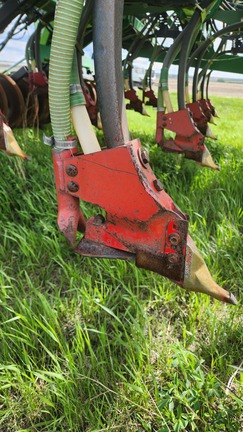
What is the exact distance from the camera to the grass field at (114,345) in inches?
33.8

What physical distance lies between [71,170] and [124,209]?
14 centimetres

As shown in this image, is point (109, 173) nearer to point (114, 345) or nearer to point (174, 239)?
point (174, 239)

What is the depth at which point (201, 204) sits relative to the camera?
193cm

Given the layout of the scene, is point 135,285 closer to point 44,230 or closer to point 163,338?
point 163,338

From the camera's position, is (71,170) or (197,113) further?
(197,113)

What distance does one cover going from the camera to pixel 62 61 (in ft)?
2.61

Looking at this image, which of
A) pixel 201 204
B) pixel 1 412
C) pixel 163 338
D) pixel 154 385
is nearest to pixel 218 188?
pixel 201 204

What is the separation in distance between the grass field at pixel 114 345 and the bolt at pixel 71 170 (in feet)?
1.29

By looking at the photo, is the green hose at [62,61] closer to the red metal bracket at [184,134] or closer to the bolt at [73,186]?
the bolt at [73,186]

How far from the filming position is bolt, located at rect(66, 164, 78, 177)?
83 cm

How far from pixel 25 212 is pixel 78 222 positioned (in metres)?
0.86

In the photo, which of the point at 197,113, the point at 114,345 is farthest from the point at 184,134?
the point at 114,345

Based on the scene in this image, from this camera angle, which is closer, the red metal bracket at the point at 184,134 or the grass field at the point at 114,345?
the grass field at the point at 114,345

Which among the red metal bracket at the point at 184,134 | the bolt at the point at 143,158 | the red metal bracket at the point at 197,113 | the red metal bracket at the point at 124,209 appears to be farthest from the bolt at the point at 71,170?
the red metal bracket at the point at 197,113
